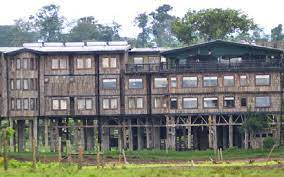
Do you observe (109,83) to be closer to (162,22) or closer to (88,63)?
(88,63)

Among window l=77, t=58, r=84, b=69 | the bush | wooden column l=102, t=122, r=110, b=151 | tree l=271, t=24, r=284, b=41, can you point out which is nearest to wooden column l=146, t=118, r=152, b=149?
wooden column l=102, t=122, r=110, b=151

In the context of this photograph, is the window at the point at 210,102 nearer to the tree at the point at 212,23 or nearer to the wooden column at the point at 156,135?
the wooden column at the point at 156,135

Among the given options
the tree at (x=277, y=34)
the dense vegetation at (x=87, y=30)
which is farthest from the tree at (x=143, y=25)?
the tree at (x=277, y=34)

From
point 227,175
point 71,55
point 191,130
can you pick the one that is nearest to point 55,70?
point 71,55

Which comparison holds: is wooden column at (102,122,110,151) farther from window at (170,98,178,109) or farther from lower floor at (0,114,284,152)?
window at (170,98,178,109)

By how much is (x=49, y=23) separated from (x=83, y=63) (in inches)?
2569

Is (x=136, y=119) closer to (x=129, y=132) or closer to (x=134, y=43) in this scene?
(x=129, y=132)

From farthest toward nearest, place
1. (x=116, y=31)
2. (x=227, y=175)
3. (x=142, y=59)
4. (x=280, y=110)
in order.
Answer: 1. (x=116, y=31)
2. (x=142, y=59)
3. (x=280, y=110)
4. (x=227, y=175)

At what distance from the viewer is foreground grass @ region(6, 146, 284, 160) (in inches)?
2569

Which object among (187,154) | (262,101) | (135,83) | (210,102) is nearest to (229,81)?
(210,102)

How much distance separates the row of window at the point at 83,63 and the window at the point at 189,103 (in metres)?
6.95

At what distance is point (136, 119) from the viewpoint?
251 ft

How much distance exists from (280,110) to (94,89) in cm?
1583

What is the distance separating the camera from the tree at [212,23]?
94.7 metres
